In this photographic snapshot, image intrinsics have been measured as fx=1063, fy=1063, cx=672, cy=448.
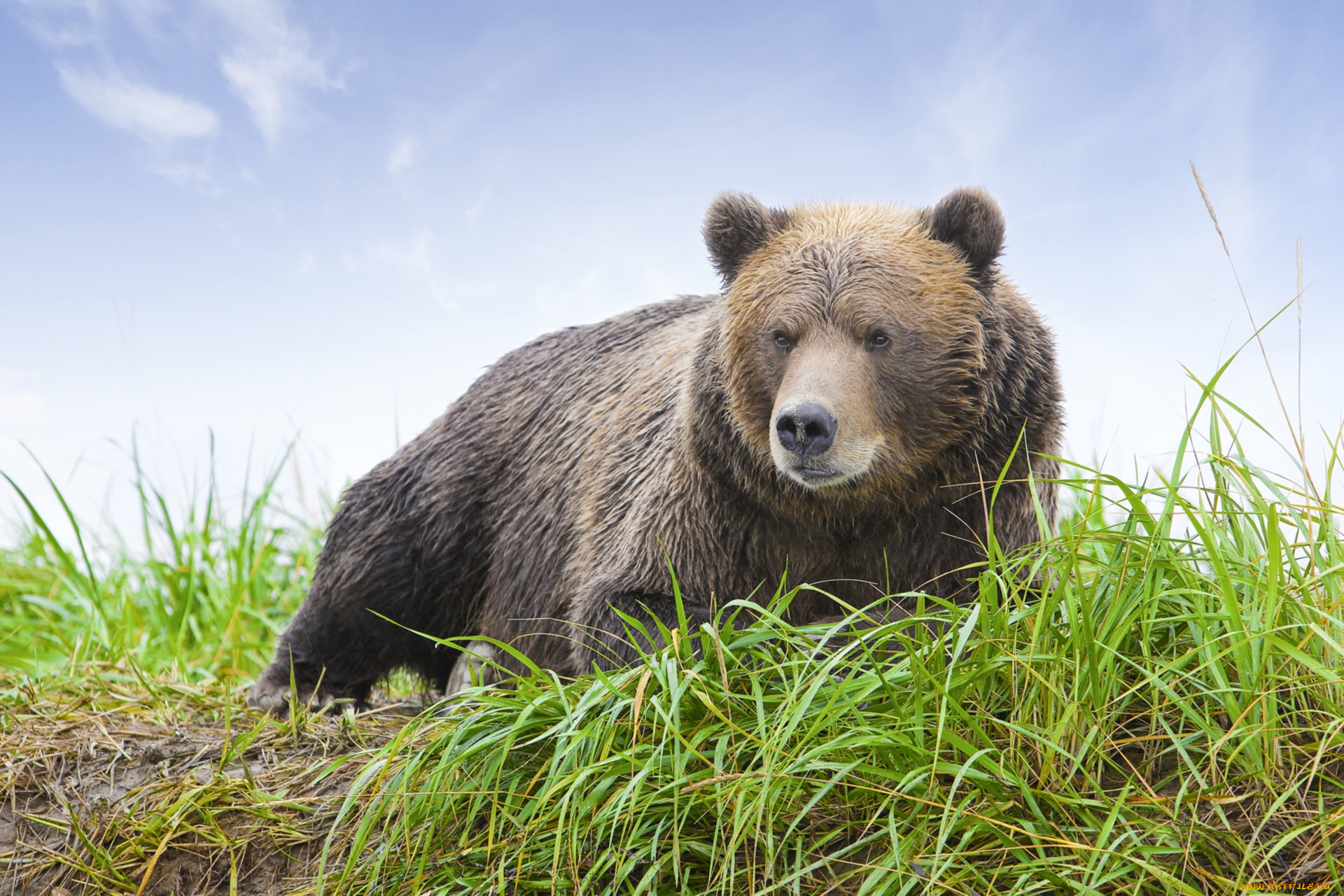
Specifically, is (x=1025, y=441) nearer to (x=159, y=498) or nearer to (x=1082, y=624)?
(x=1082, y=624)

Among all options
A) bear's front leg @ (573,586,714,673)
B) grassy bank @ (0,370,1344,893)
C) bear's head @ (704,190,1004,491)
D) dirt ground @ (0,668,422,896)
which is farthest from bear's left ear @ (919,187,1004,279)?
dirt ground @ (0,668,422,896)

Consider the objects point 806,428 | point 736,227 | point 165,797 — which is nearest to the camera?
point 806,428

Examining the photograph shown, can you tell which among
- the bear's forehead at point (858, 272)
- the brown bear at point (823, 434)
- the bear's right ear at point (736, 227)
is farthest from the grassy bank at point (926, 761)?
the bear's right ear at point (736, 227)

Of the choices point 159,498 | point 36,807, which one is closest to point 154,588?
point 159,498

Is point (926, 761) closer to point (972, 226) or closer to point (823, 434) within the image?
point (823, 434)

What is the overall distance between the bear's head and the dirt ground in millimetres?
1654

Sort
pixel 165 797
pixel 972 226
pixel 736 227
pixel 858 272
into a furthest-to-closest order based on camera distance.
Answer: pixel 736 227
pixel 972 226
pixel 858 272
pixel 165 797

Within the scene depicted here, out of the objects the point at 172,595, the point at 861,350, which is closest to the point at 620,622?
the point at 861,350

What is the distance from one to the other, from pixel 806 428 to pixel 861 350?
422mm

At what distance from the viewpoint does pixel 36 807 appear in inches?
142

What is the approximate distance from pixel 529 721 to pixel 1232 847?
5.56 feet

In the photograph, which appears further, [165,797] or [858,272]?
[858,272]

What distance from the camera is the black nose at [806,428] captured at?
3.17m

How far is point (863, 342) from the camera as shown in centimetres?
346
